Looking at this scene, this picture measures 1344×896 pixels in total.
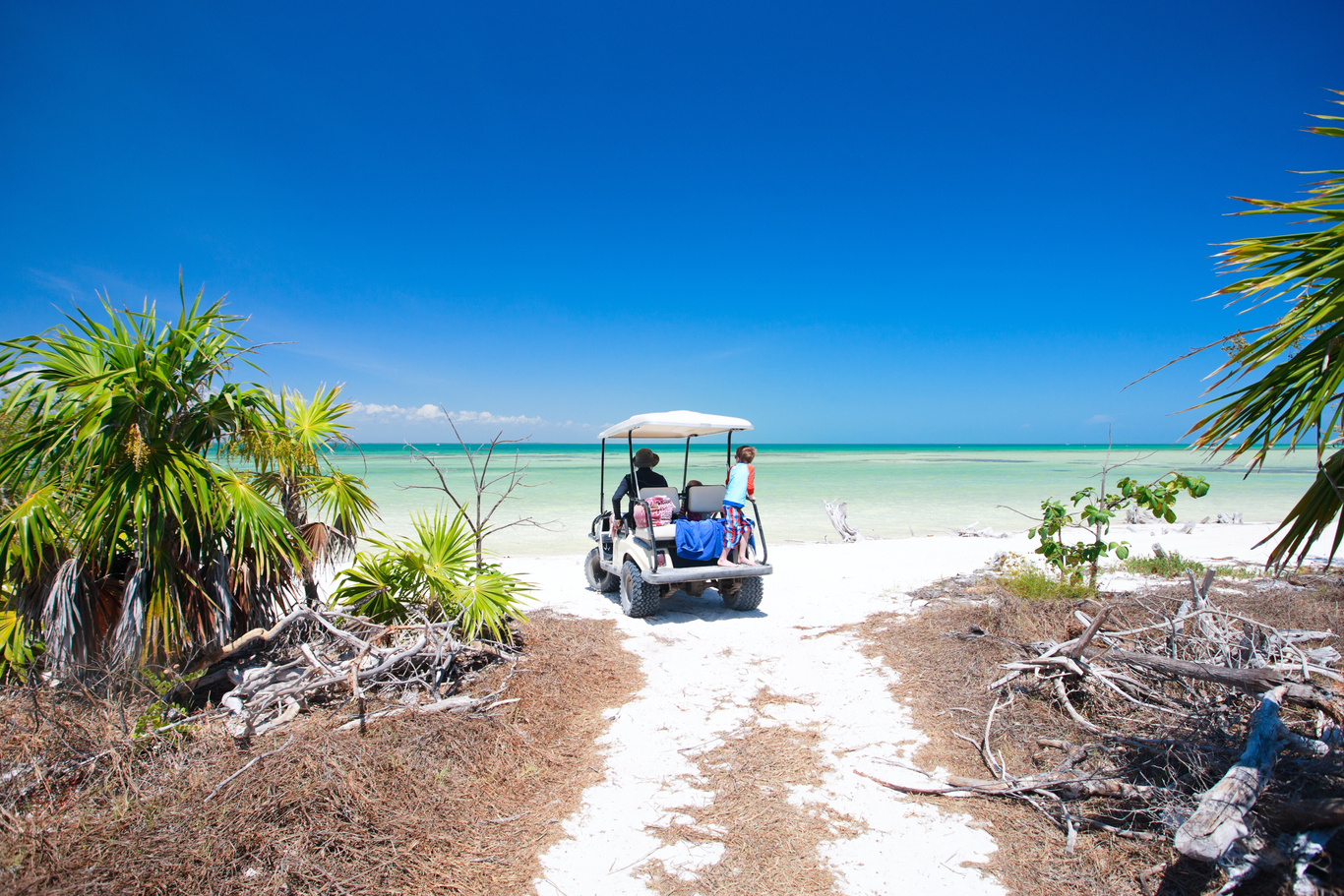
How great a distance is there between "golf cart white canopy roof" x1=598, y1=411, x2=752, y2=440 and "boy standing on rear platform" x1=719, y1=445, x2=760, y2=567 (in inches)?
13.4

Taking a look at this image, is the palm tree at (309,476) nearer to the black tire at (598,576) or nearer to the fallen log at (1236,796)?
the black tire at (598,576)

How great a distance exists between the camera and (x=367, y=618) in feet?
14.5

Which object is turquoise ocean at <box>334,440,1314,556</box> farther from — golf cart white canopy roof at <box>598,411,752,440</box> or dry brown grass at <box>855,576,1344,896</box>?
dry brown grass at <box>855,576,1344,896</box>

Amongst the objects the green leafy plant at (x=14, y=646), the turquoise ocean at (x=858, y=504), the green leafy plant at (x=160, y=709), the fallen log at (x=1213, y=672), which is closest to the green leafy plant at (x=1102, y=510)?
the fallen log at (x=1213, y=672)

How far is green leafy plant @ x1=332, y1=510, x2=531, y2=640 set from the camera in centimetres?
466

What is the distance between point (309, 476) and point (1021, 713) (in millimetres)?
5099

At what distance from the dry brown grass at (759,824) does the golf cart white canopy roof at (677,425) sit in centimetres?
354

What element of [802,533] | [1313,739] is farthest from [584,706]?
[802,533]

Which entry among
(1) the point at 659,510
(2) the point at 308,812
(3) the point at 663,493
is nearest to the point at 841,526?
(3) the point at 663,493

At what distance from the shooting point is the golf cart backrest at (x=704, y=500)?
7148mm

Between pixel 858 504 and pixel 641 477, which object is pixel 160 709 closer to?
pixel 641 477

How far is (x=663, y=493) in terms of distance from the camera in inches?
284

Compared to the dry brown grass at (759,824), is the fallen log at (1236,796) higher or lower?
higher

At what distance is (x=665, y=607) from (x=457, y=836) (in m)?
4.58
